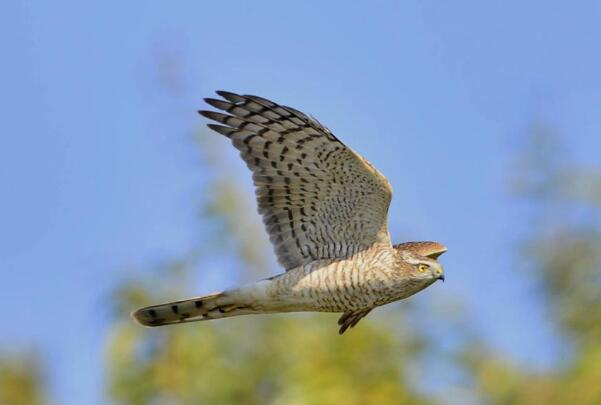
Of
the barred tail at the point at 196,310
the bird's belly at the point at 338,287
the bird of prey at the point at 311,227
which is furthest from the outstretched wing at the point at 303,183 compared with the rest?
the barred tail at the point at 196,310

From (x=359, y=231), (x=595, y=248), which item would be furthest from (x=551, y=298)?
(x=359, y=231)

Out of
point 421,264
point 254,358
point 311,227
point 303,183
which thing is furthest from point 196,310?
point 254,358

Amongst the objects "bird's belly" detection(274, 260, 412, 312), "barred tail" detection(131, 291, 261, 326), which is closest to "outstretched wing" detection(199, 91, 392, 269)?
"bird's belly" detection(274, 260, 412, 312)

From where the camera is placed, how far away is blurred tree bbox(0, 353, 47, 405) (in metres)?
16.7

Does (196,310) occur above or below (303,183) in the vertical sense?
below

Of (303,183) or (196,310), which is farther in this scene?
(196,310)

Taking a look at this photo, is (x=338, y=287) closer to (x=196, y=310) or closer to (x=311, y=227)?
(x=311, y=227)

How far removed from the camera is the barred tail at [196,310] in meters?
10.3

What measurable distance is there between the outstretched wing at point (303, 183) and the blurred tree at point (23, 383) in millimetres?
6968

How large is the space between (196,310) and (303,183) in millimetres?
1156

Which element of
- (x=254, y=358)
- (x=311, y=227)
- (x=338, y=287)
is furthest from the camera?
(x=254, y=358)

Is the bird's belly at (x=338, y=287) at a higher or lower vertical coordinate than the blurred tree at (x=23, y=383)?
higher

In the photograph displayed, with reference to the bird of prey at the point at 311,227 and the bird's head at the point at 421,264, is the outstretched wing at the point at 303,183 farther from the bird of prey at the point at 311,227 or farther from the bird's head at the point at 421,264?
the bird's head at the point at 421,264

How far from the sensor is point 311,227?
411 inches
